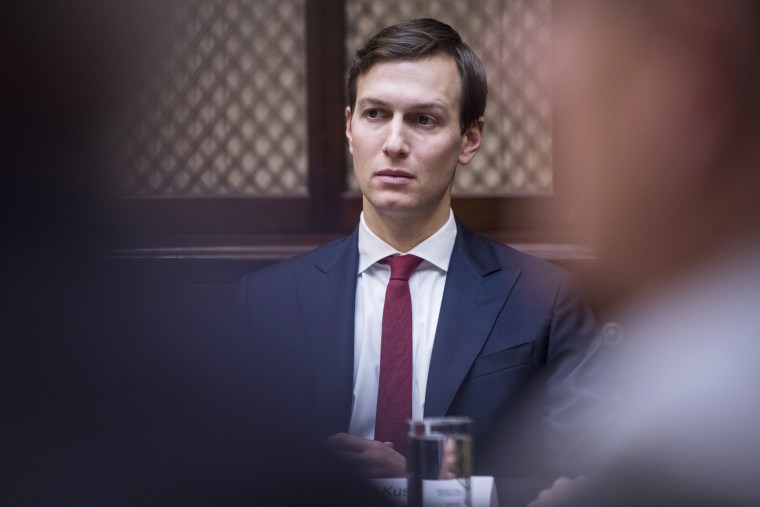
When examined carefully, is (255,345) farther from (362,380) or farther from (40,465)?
(40,465)

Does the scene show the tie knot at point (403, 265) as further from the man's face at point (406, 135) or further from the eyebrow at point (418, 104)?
the eyebrow at point (418, 104)

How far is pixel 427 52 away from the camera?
5.00 feet

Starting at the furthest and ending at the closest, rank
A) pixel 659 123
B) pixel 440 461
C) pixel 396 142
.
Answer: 1. pixel 659 123
2. pixel 396 142
3. pixel 440 461

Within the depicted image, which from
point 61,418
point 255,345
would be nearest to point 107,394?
point 61,418

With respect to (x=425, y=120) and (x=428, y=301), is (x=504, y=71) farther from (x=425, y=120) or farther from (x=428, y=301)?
(x=428, y=301)

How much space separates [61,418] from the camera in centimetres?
39

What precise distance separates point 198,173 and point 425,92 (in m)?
1.02

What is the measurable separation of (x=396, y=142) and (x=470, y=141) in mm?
249

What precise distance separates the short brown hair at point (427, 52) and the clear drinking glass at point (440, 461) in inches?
35.7

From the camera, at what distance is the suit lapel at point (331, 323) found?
4.74 ft

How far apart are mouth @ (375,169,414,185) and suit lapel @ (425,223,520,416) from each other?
0.62ft

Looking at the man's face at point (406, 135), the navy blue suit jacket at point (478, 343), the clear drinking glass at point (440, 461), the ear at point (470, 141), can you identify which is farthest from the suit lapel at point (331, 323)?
the clear drinking glass at point (440, 461)

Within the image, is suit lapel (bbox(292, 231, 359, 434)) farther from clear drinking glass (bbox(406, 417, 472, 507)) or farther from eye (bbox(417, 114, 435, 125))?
clear drinking glass (bbox(406, 417, 472, 507))

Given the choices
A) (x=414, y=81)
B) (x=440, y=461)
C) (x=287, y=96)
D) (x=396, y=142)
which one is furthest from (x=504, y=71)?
(x=440, y=461)
